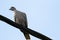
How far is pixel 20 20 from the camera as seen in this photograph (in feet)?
30.8

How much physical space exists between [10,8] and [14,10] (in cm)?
21

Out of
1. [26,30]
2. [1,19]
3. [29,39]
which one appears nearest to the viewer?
[1,19]

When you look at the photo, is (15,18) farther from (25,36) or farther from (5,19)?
(5,19)

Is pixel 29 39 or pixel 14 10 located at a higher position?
pixel 29 39

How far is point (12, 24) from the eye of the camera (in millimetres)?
4703

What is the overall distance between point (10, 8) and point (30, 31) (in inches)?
203

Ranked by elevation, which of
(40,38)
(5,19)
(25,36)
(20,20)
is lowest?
(20,20)

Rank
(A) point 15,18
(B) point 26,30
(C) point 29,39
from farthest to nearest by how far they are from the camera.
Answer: (A) point 15,18 → (C) point 29,39 → (B) point 26,30

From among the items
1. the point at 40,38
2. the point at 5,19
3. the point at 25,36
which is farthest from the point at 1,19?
the point at 25,36

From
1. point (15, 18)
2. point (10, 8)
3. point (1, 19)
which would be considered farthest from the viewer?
point (10, 8)

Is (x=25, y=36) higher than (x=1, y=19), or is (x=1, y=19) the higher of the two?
(x=1, y=19)

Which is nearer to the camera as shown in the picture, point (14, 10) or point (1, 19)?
point (1, 19)

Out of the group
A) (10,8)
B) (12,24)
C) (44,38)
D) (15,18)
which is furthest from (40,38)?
(10,8)

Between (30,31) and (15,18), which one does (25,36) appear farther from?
(15,18)
